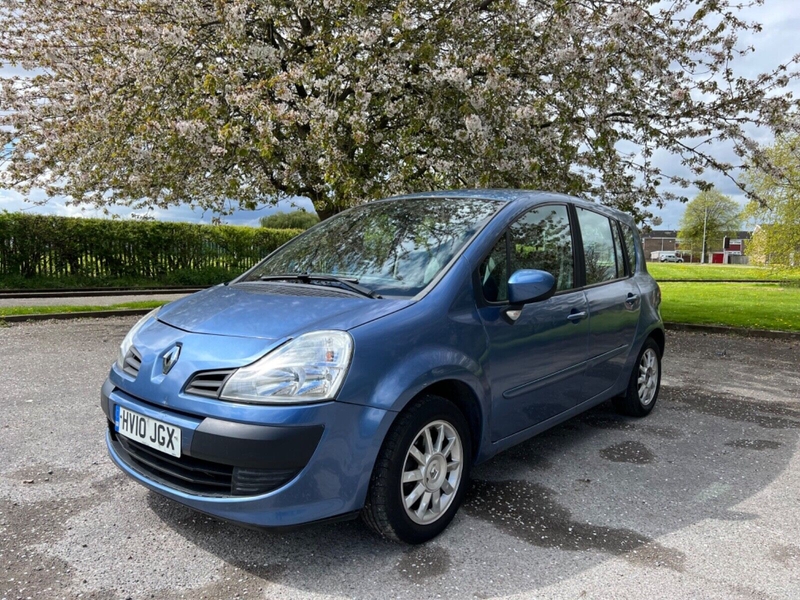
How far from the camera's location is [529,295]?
122 inches

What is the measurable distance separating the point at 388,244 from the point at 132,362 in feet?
4.84

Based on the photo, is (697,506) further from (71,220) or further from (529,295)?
(71,220)

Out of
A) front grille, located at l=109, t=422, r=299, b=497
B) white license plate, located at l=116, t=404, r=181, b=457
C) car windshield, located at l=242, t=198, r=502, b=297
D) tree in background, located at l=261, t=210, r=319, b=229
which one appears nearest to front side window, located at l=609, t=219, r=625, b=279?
car windshield, located at l=242, t=198, r=502, b=297

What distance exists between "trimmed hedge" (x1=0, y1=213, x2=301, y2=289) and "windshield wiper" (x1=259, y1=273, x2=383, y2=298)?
1539 centimetres

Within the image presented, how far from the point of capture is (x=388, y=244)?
340 centimetres

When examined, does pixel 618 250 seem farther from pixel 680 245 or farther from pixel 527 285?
pixel 680 245

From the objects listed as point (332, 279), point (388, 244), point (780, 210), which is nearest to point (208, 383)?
point (332, 279)

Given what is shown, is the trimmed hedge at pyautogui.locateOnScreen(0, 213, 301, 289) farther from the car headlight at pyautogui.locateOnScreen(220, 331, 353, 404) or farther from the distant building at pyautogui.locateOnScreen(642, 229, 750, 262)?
the distant building at pyautogui.locateOnScreen(642, 229, 750, 262)

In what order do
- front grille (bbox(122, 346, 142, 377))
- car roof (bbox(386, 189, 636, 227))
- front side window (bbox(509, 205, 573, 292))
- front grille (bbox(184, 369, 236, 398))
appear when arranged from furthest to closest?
car roof (bbox(386, 189, 636, 227)), front side window (bbox(509, 205, 573, 292)), front grille (bbox(122, 346, 142, 377)), front grille (bbox(184, 369, 236, 398))

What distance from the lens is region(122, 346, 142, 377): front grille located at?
2.79 meters

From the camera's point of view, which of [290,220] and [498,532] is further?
[290,220]

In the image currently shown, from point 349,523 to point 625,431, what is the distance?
2572 mm

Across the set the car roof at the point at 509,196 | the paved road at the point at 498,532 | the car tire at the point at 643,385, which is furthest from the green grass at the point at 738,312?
the car roof at the point at 509,196

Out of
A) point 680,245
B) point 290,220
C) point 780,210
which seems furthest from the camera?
point 680,245
